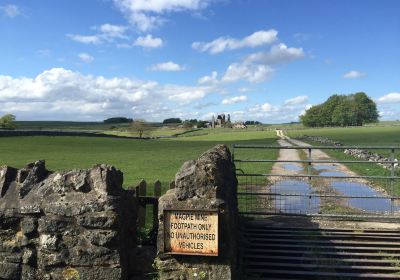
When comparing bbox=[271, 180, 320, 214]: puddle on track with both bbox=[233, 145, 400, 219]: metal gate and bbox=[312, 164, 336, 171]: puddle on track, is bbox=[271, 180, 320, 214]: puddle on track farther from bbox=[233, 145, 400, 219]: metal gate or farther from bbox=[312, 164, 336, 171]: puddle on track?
bbox=[312, 164, 336, 171]: puddle on track

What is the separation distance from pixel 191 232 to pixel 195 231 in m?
0.06

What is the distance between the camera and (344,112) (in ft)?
550

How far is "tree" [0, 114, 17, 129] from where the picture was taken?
118m

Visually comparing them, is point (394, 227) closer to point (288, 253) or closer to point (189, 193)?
point (288, 253)

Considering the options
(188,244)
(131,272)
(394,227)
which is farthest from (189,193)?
(394,227)

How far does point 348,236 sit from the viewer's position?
30.8 feet

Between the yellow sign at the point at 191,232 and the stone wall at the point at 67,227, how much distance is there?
24.7 inches

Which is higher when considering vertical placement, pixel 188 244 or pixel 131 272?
pixel 188 244

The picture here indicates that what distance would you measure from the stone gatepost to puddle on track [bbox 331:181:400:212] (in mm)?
7212

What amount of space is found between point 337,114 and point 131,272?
550ft

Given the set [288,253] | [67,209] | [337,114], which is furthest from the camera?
[337,114]

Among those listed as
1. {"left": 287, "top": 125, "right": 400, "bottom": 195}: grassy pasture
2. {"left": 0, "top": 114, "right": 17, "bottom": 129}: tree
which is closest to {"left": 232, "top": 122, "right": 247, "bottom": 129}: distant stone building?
{"left": 287, "top": 125, "right": 400, "bottom": 195}: grassy pasture

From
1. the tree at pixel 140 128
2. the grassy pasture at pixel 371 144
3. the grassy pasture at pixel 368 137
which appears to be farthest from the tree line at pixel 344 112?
Answer: the tree at pixel 140 128

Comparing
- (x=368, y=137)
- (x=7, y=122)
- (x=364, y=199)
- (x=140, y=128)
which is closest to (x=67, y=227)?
(x=364, y=199)
